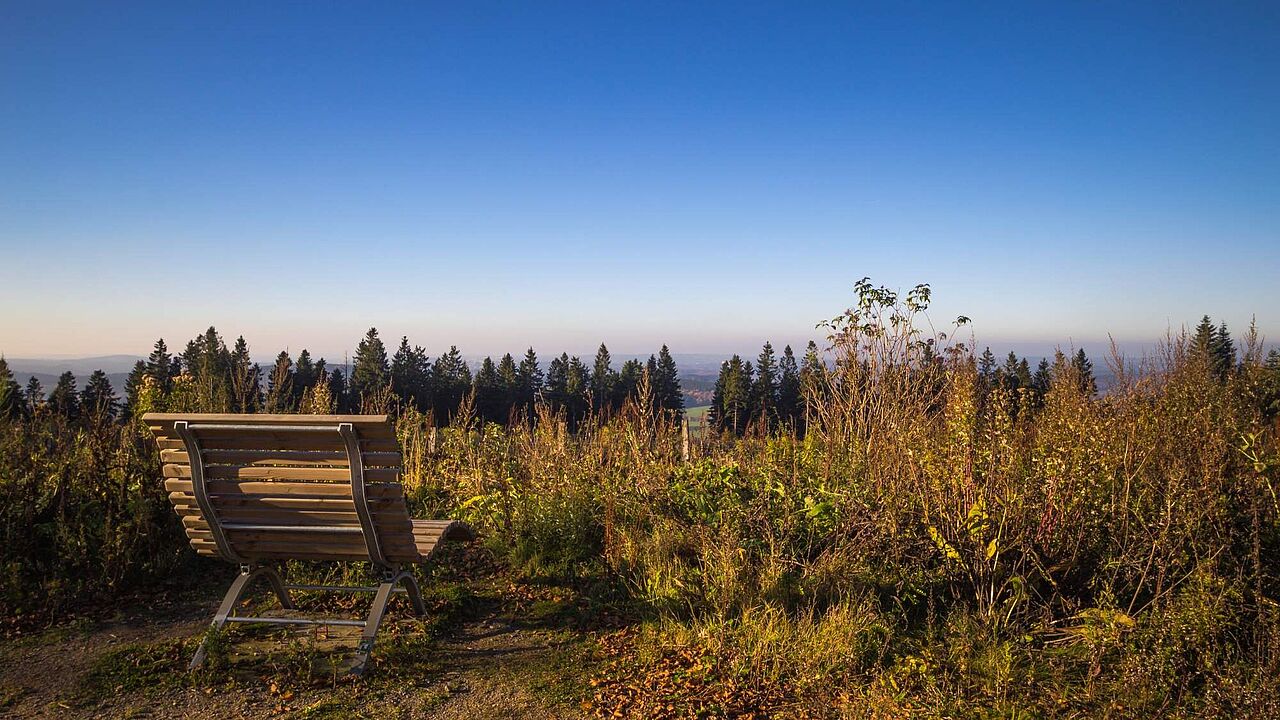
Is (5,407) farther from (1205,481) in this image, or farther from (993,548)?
(1205,481)

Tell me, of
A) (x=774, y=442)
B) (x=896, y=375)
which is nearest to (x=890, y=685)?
(x=896, y=375)

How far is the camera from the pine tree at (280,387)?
24.4 feet

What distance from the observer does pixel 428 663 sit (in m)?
3.74

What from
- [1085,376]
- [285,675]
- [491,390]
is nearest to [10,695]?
[285,675]

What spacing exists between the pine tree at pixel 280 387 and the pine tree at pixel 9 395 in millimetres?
1953

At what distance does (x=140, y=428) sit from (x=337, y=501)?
364 cm

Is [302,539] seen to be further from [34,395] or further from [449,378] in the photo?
[449,378]

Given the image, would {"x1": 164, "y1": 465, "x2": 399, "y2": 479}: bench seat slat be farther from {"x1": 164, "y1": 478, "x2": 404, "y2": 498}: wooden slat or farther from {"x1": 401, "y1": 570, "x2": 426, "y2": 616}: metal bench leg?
{"x1": 401, "y1": 570, "x2": 426, "y2": 616}: metal bench leg

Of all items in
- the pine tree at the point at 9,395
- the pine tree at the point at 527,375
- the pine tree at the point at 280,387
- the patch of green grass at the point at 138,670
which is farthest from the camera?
the pine tree at the point at 527,375

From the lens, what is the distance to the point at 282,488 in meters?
3.58

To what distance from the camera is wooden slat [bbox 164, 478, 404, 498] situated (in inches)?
139

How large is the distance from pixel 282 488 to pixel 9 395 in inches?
184

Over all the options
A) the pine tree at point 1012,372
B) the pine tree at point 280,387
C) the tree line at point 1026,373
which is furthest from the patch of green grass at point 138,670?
the pine tree at point 1012,372

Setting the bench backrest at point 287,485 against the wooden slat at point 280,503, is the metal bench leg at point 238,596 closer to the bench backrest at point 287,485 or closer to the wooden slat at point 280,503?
the bench backrest at point 287,485
